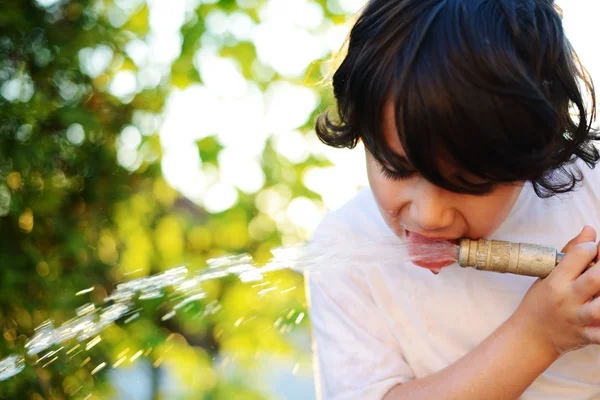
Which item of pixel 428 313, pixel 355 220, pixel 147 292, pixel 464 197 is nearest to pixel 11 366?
pixel 147 292

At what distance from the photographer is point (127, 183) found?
2539 millimetres

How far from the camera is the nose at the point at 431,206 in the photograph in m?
1.34

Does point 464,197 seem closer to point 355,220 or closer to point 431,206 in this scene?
point 431,206

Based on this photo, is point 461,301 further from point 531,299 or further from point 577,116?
point 577,116

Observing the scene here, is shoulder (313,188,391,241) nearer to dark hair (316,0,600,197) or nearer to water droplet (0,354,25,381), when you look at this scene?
dark hair (316,0,600,197)

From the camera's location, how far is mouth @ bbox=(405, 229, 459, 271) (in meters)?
1.43

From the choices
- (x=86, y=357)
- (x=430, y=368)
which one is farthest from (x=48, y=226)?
(x=430, y=368)

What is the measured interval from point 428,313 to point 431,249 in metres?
0.30

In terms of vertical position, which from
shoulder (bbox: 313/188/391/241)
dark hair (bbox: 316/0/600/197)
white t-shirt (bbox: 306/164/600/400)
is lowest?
white t-shirt (bbox: 306/164/600/400)

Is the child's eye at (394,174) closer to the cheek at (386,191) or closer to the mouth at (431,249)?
the cheek at (386,191)

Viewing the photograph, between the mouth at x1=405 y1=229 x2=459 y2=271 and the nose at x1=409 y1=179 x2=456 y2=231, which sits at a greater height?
the nose at x1=409 y1=179 x2=456 y2=231

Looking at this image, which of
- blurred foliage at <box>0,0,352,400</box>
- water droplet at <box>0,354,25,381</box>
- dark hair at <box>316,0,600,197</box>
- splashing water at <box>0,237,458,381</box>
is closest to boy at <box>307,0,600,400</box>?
dark hair at <box>316,0,600,197</box>

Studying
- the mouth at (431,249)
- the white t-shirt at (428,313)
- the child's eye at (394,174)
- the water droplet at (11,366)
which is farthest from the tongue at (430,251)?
the water droplet at (11,366)

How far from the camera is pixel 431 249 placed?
1455mm
